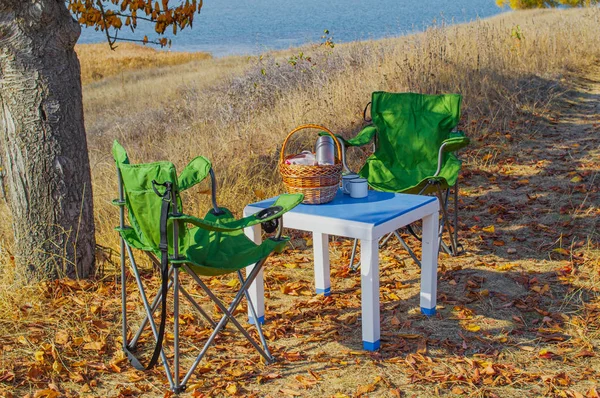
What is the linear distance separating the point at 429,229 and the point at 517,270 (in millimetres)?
852

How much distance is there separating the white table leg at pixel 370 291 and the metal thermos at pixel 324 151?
554 millimetres

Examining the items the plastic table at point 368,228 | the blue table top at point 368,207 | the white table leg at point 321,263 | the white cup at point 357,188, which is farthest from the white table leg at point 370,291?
the white table leg at point 321,263

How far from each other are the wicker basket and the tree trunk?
116 centimetres

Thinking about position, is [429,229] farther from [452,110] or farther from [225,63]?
[225,63]

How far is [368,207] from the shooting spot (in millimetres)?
3281

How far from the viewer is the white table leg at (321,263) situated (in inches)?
147

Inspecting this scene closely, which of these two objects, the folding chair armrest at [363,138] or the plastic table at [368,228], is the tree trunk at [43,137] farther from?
the folding chair armrest at [363,138]

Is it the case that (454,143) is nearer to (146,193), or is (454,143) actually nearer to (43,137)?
(146,193)

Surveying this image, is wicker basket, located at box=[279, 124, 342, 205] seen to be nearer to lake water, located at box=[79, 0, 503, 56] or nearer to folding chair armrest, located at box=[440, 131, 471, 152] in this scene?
folding chair armrest, located at box=[440, 131, 471, 152]

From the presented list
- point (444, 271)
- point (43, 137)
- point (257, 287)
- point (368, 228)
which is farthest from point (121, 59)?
point (368, 228)

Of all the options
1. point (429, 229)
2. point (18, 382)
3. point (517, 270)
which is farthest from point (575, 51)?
point (18, 382)

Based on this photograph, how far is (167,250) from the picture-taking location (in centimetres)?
256

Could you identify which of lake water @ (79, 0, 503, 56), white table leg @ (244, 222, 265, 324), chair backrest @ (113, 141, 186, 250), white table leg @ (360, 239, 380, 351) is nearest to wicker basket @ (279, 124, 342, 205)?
white table leg @ (244, 222, 265, 324)

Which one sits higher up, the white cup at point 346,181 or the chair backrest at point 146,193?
the chair backrest at point 146,193
